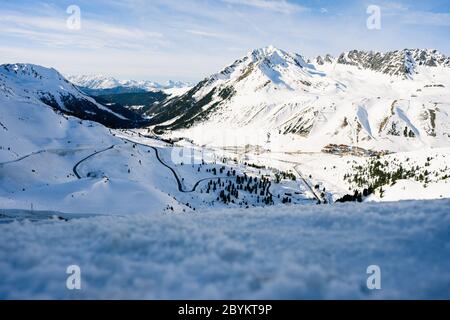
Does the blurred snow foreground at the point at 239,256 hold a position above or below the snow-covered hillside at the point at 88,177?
below

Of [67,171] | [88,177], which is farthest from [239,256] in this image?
[67,171]

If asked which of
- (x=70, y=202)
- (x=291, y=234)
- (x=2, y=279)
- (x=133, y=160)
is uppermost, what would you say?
(x=133, y=160)

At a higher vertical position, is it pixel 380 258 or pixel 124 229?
pixel 124 229

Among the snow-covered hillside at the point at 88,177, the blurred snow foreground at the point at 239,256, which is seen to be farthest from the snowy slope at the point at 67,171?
the blurred snow foreground at the point at 239,256

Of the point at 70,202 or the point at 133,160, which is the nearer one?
the point at 70,202

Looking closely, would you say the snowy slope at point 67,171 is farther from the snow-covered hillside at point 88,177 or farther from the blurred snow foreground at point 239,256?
the blurred snow foreground at point 239,256

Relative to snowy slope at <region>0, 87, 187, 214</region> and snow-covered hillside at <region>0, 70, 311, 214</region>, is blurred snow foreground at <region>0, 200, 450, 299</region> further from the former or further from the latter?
snow-covered hillside at <region>0, 70, 311, 214</region>
